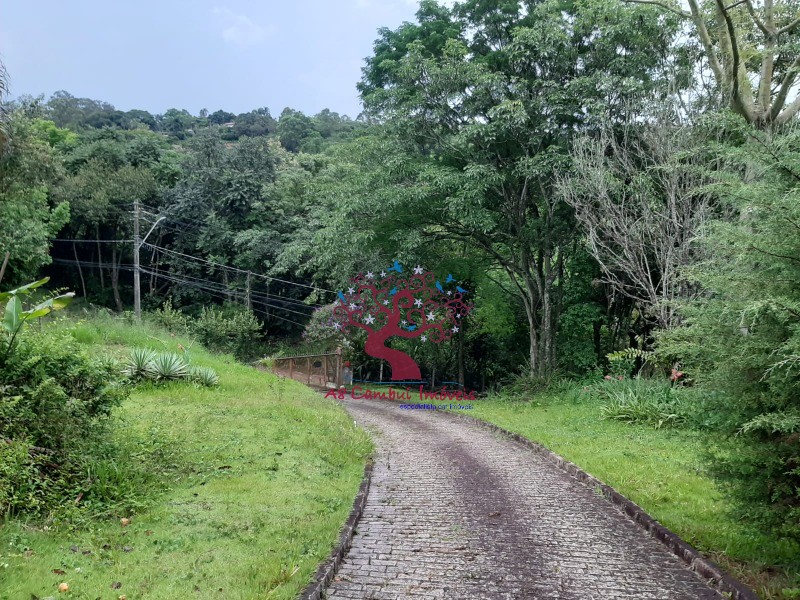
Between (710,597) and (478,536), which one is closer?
(710,597)

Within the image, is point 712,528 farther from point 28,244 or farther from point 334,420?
point 28,244

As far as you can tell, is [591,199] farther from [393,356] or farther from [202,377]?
[202,377]

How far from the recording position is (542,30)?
13148mm

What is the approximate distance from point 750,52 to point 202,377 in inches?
504

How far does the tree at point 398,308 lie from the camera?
14.9 m

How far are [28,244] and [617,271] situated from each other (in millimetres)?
19701

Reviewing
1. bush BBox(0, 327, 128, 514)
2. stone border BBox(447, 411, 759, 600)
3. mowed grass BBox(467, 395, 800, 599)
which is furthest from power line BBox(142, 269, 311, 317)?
bush BBox(0, 327, 128, 514)

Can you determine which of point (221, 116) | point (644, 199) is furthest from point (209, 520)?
point (221, 116)

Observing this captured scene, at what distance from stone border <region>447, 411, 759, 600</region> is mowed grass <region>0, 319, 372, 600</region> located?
280 centimetres

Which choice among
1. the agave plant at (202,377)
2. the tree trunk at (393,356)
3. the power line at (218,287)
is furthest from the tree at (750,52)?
the power line at (218,287)

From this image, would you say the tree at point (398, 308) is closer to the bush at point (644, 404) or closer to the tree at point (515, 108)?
the tree at point (515, 108)

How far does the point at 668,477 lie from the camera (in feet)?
22.2

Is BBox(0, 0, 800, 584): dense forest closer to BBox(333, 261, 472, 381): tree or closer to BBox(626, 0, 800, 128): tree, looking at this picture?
BBox(626, 0, 800, 128): tree

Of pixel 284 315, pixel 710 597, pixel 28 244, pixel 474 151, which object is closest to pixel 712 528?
pixel 710 597
